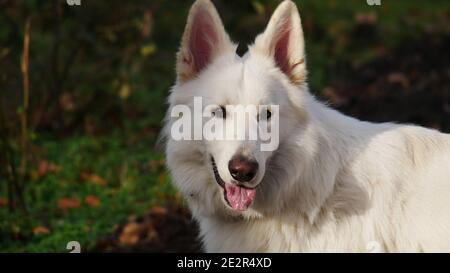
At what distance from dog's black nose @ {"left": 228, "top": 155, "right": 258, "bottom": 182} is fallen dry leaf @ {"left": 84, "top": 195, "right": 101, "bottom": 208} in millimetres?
3376

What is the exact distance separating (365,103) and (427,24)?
160 inches

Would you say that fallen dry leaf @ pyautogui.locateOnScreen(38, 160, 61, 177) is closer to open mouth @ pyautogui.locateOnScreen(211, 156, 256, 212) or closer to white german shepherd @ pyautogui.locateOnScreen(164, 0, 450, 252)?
white german shepherd @ pyautogui.locateOnScreen(164, 0, 450, 252)

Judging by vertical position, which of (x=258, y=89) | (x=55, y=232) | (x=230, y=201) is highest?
(x=258, y=89)

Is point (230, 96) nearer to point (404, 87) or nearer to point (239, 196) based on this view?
point (239, 196)

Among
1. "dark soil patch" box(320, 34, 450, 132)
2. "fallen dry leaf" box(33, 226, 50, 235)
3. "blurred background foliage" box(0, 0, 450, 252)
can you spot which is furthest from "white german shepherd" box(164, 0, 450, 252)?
"dark soil patch" box(320, 34, 450, 132)

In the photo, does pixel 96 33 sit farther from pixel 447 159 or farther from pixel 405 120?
pixel 447 159

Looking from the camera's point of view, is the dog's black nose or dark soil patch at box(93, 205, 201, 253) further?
dark soil patch at box(93, 205, 201, 253)

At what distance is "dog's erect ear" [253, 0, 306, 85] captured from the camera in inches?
170

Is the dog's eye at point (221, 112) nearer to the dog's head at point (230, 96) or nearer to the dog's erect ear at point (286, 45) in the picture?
the dog's head at point (230, 96)

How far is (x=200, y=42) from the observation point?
446 centimetres

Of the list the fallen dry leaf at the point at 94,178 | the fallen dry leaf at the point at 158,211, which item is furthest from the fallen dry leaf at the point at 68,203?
the fallen dry leaf at the point at 158,211

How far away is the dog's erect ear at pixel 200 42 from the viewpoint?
4.32 m

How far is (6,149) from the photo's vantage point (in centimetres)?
621
